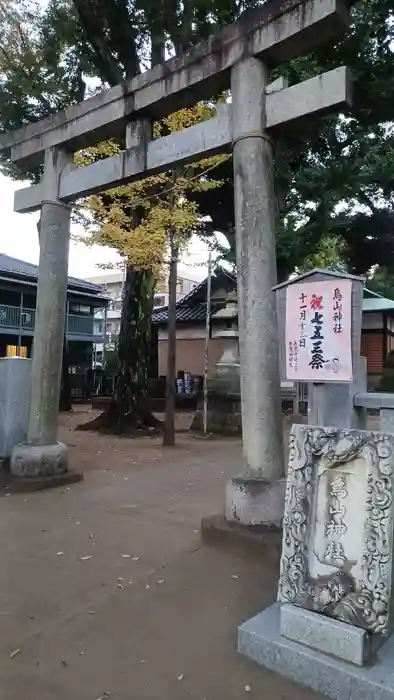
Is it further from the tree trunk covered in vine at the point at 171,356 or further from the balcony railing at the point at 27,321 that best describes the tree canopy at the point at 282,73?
the balcony railing at the point at 27,321

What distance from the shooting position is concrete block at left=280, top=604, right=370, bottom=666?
2.40m

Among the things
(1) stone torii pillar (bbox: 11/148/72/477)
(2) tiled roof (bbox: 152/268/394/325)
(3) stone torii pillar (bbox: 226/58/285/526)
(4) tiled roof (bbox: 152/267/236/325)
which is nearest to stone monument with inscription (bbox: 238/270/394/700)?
(3) stone torii pillar (bbox: 226/58/285/526)

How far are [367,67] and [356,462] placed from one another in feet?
30.4

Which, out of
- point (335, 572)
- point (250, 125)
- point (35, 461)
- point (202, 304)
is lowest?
point (35, 461)

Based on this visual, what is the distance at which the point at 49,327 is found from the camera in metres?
6.57

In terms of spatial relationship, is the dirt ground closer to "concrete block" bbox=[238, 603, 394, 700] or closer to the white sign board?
"concrete block" bbox=[238, 603, 394, 700]

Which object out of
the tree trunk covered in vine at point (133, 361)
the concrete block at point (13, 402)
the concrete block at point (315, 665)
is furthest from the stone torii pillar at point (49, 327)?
the tree trunk covered in vine at point (133, 361)

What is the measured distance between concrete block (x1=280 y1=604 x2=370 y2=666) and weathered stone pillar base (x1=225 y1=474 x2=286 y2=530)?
1518 millimetres

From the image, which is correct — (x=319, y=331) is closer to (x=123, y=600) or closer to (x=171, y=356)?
(x=123, y=600)

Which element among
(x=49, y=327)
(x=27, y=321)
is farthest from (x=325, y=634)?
(x=27, y=321)

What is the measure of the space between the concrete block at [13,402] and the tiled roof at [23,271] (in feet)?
60.1

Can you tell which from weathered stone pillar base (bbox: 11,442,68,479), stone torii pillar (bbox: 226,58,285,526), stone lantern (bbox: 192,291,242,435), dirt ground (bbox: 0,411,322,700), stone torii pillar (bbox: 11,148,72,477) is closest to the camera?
dirt ground (bbox: 0,411,322,700)

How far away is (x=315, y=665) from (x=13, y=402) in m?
5.44

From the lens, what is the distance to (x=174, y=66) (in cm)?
523
